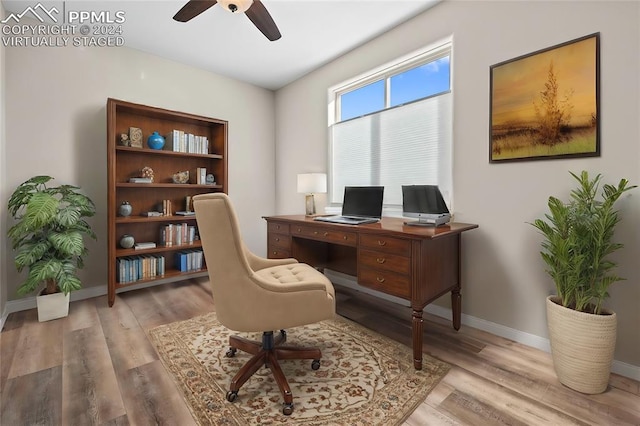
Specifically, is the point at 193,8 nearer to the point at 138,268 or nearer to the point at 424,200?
the point at 424,200

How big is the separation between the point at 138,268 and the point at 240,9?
2.55m

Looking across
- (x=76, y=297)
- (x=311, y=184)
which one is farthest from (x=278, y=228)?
(x=76, y=297)

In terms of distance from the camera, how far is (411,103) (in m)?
2.62

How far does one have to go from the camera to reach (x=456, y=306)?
2.14 metres

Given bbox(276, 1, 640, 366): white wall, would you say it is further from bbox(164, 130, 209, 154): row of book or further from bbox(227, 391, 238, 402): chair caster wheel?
bbox(164, 130, 209, 154): row of book

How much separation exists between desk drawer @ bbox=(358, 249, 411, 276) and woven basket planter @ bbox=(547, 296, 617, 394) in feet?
2.74

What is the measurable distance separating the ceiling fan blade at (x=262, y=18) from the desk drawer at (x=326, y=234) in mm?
1527

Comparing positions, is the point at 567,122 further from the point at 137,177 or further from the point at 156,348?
the point at 137,177

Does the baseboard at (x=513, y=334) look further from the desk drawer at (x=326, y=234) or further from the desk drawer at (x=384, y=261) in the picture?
the desk drawer at (x=326, y=234)

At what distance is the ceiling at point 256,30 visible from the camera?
237cm

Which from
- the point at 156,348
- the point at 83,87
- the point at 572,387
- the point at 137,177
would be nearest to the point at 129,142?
the point at 137,177

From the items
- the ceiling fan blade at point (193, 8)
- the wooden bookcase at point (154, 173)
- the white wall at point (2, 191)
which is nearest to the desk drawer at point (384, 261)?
the ceiling fan blade at point (193, 8)

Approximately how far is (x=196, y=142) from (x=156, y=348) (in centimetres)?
221

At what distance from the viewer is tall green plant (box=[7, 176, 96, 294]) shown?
2.17 m
